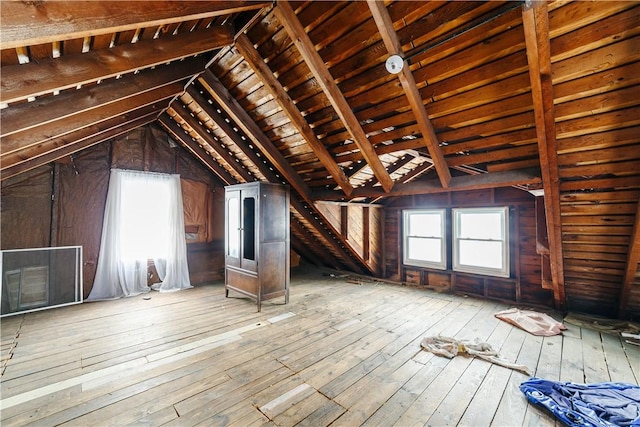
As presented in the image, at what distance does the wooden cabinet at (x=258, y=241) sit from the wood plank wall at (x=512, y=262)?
2.67 meters

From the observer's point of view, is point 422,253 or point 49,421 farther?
point 422,253

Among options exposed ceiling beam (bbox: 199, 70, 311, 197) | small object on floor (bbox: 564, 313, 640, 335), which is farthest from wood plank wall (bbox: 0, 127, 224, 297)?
small object on floor (bbox: 564, 313, 640, 335)

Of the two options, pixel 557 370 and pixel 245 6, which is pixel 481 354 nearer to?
pixel 557 370

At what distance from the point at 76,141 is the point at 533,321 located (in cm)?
625

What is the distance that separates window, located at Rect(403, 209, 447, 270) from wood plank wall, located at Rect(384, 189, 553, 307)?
0.12 meters

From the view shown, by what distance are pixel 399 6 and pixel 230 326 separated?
3.59m

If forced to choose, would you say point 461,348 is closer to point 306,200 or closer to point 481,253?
point 481,253

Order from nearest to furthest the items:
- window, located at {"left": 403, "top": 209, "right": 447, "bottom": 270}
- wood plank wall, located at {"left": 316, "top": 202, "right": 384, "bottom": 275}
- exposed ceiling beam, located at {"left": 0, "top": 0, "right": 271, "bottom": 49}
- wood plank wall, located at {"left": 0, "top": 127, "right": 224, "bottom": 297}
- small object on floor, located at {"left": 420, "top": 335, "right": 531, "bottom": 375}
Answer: exposed ceiling beam, located at {"left": 0, "top": 0, "right": 271, "bottom": 49} → small object on floor, located at {"left": 420, "top": 335, "right": 531, "bottom": 375} → wood plank wall, located at {"left": 0, "top": 127, "right": 224, "bottom": 297} → wood plank wall, located at {"left": 316, "top": 202, "right": 384, "bottom": 275} → window, located at {"left": 403, "top": 209, "right": 447, "bottom": 270}

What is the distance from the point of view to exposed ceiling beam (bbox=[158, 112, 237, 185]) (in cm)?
455

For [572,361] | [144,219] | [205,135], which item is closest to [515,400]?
[572,361]

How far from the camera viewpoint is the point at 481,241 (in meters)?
4.63

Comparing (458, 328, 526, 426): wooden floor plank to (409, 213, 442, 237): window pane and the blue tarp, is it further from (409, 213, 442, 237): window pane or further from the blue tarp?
(409, 213, 442, 237): window pane

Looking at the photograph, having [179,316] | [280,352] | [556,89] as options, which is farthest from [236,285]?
[556,89]

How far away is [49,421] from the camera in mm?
1718
